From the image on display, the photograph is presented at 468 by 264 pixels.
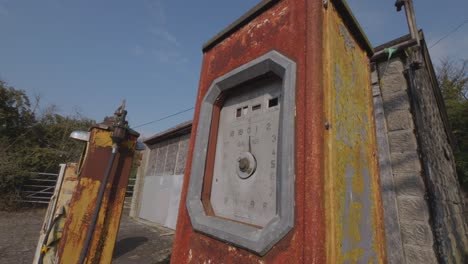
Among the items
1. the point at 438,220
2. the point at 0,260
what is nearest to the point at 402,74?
the point at 438,220

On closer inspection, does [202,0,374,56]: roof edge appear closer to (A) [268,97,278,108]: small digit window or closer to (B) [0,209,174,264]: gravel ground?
(A) [268,97,278,108]: small digit window

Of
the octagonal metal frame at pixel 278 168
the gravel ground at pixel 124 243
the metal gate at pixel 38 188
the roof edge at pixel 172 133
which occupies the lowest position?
the gravel ground at pixel 124 243

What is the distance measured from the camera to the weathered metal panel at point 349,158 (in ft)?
2.92

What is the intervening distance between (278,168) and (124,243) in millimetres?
4801

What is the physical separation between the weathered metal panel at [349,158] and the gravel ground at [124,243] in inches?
129

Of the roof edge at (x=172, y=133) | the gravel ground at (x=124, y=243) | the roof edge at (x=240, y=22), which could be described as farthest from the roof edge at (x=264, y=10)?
the roof edge at (x=172, y=133)

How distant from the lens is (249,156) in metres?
1.17

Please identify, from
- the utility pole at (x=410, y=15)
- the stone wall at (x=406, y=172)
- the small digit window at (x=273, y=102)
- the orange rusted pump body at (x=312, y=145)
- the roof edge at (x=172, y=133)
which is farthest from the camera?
the roof edge at (x=172, y=133)

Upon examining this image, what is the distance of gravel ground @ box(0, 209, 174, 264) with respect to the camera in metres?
3.59

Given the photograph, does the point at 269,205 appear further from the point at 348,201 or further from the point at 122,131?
the point at 122,131

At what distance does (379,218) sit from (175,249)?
3.85 ft

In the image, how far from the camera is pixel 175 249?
1.26m

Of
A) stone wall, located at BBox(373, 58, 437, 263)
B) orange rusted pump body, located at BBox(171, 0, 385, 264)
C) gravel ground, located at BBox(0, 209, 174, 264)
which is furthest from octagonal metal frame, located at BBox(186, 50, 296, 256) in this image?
gravel ground, located at BBox(0, 209, 174, 264)

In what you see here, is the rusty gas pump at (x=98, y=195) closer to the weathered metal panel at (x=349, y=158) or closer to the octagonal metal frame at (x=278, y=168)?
the octagonal metal frame at (x=278, y=168)
